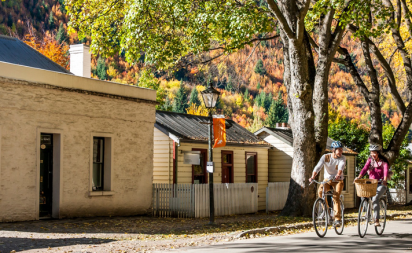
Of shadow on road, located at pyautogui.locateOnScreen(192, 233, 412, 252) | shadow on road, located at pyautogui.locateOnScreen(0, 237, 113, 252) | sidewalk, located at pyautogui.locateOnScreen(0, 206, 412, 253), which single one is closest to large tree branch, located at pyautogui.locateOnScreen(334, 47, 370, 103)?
sidewalk, located at pyautogui.locateOnScreen(0, 206, 412, 253)

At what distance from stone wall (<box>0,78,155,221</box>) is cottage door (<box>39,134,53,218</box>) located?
1.26 feet

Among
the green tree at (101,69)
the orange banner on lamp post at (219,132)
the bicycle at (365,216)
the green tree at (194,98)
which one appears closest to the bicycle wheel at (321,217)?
the bicycle at (365,216)

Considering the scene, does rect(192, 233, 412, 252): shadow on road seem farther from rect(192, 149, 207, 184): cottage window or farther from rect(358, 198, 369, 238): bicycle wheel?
rect(192, 149, 207, 184): cottage window

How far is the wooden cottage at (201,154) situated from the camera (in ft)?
66.1

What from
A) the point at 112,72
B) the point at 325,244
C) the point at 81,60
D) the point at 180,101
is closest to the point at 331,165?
the point at 325,244

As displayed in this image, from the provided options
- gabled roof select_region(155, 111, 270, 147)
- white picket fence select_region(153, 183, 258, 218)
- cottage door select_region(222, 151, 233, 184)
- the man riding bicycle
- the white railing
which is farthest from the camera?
cottage door select_region(222, 151, 233, 184)

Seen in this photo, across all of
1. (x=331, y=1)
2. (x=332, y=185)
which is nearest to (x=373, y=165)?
(x=332, y=185)

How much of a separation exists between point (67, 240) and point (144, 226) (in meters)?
3.77

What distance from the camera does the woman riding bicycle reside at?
1211cm

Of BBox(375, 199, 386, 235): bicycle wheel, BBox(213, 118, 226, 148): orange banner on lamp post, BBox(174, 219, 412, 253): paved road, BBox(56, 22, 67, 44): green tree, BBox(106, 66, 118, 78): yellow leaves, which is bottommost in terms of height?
BBox(174, 219, 412, 253): paved road

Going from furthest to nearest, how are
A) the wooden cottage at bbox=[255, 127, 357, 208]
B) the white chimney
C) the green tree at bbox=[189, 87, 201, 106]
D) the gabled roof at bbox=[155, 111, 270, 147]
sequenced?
the green tree at bbox=[189, 87, 201, 106], the wooden cottage at bbox=[255, 127, 357, 208], the white chimney, the gabled roof at bbox=[155, 111, 270, 147]

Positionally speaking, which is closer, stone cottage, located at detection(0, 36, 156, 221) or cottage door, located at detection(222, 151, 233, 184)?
stone cottage, located at detection(0, 36, 156, 221)

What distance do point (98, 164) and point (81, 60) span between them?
4960mm

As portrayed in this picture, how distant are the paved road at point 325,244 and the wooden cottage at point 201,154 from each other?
28.0ft
